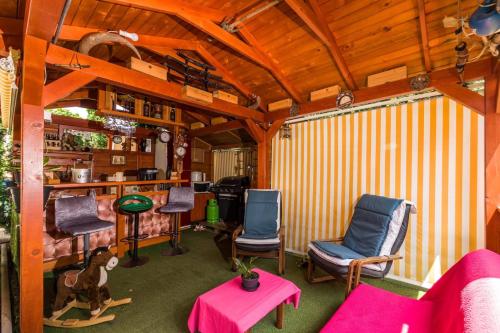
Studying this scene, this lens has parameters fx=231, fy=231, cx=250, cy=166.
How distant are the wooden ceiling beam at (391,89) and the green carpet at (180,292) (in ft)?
7.96

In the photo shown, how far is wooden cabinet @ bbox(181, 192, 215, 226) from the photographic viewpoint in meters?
5.73

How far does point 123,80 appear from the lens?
2660 millimetres

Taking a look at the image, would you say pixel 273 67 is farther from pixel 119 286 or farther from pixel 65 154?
pixel 65 154

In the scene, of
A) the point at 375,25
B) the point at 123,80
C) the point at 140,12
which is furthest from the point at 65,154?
the point at 375,25

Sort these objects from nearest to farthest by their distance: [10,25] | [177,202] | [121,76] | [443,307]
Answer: [443,307], [10,25], [121,76], [177,202]

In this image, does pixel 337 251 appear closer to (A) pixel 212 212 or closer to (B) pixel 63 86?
(B) pixel 63 86

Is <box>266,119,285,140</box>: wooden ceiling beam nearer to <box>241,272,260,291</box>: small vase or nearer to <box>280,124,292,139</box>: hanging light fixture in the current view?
<box>280,124,292,139</box>: hanging light fixture

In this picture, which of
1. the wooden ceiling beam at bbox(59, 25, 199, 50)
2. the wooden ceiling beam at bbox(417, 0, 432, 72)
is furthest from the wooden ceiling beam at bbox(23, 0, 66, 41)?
the wooden ceiling beam at bbox(417, 0, 432, 72)

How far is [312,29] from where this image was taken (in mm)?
2631

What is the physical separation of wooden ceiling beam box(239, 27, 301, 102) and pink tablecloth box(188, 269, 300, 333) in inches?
111

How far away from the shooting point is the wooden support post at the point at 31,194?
1867 mm

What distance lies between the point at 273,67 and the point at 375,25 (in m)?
1.36

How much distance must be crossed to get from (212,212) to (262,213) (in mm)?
2541

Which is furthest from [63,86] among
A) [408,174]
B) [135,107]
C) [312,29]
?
[408,174]
